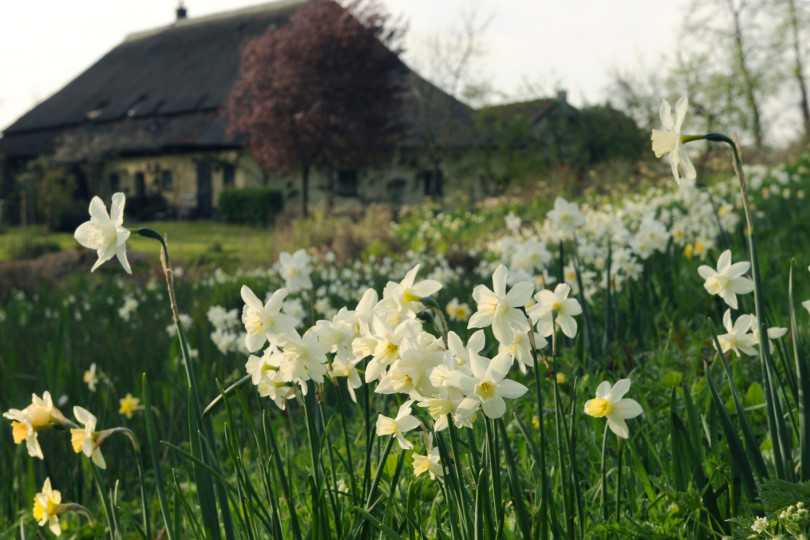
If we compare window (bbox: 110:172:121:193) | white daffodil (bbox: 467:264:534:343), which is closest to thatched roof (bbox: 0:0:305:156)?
window (bbox: 110:172:121:193)

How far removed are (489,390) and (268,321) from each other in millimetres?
403

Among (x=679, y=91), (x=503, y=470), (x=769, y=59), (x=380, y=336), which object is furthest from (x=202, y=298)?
(x=769, y=59)

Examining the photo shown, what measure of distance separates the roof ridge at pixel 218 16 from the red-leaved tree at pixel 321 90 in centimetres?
767

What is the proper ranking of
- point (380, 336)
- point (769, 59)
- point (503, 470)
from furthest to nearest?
point (769, 59) → point (503, 470) → point (380, 336)

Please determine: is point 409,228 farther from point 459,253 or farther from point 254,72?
point 254,72

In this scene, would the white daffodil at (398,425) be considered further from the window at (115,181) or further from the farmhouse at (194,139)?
the window at (115,181)

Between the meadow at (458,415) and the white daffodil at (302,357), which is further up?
the white daffodil at (302,357)

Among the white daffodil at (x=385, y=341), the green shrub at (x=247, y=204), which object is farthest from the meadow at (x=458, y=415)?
the green shrub at (x=247, y=204)

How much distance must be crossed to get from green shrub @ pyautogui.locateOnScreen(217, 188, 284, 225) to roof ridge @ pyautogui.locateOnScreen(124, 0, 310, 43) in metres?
9.97

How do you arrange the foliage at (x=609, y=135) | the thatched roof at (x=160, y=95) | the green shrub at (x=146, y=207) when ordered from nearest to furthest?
the foliage at (x=609, y=135) → the green shrub at (x=146, y=207) → the thatched roof at (x=160, y=95)

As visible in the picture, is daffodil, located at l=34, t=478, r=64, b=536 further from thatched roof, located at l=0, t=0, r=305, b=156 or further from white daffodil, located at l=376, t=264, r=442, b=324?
thatched roof, located at l=0, t=0, r=305, b=156

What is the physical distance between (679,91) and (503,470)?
24162mm

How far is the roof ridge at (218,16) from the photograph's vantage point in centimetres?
2862

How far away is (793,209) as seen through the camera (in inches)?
265
